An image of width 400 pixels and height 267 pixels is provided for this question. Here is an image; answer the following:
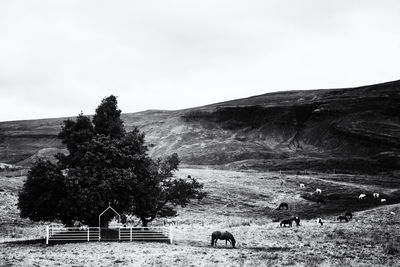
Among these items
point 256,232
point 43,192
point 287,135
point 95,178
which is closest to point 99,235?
point 95,178

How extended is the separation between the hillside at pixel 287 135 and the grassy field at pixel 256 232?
3274 cm

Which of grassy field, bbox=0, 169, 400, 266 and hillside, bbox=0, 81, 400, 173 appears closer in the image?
grassy field, bbox=0, 169, 400, 266

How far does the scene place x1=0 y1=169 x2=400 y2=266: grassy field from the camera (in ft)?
90.1

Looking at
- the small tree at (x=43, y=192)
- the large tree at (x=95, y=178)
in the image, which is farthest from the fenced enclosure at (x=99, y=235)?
the small tree at (x=43, y=192)

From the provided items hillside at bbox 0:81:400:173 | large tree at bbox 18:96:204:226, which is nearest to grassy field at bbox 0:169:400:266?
large tree at bbox 18:96:204:226

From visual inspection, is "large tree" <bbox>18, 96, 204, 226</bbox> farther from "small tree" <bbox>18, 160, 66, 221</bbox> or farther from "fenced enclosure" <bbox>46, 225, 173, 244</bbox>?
"fenced enclosure" <bbox>46, 225, 173, 244</bbox>

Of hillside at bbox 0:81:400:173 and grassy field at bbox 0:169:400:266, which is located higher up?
hillside at bbox 0:81:400:173

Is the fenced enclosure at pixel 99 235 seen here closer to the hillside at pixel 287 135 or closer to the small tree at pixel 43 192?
the small tree at pixel 43 192

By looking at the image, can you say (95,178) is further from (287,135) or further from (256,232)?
(287,135)

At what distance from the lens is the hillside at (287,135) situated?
124 metres

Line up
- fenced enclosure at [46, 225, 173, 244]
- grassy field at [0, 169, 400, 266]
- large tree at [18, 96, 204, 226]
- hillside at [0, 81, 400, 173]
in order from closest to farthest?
grassy field at [0, 169, 400, 266] → fenced enclosure at [46, 225, 173, 244] → large tree at [18, 96, 204, 226] → hillside at [0, 81, 400, 173]

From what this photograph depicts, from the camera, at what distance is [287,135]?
16025cm

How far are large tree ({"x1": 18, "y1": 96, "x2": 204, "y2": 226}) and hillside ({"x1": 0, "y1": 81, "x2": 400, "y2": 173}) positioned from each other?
7392 centimetres

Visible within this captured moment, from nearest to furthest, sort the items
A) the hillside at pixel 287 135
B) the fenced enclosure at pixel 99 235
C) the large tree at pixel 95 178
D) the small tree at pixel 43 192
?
the fenced enclosure at pixel 99 235 < the large tree at pixel 95 178 < the small tree at pixel 43 192 < the hillside at pixel 287 135
